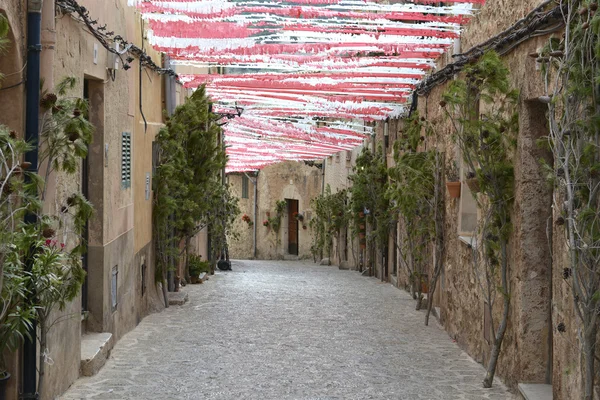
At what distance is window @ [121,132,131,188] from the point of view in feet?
32.4

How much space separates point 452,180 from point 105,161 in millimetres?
4380

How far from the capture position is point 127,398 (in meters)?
7.11

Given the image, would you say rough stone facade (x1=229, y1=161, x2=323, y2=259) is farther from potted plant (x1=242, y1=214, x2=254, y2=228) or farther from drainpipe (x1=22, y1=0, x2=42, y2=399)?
drainpipe (x1=22, y1=0, x2=42, y2=399)

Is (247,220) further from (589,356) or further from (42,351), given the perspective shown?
(589,356)

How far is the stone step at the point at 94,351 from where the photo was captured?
7754mm

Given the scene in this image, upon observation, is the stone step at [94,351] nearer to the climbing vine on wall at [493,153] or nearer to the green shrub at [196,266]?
the climbing vine on wall at [493,153]

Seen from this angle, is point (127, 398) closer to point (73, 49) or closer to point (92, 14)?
point (73, 49)

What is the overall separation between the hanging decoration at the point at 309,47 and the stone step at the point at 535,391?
366 cm

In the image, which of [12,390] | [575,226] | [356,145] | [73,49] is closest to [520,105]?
[575,226]

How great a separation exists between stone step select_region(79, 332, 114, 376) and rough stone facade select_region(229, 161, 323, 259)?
2171 cm

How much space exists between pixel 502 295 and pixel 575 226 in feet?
9.48

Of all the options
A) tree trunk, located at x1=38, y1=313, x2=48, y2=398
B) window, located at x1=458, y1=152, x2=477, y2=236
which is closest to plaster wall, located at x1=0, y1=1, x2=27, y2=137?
tree trunk, located at x1=38, y1=313, x2=48, y2=398

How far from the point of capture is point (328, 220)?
80.8ft

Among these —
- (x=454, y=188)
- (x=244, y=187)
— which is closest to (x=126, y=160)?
(x=454, y=188)
